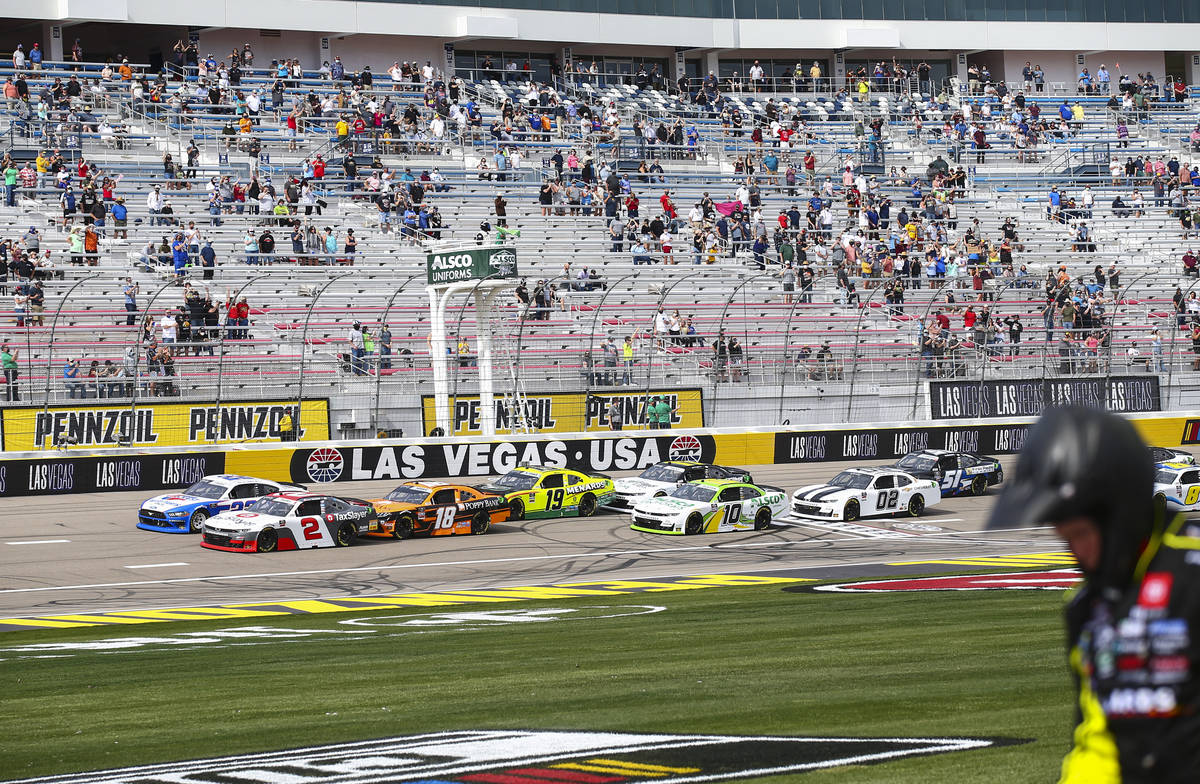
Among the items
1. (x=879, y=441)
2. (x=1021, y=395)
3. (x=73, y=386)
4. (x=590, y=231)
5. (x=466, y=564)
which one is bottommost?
(x=466, y=564)

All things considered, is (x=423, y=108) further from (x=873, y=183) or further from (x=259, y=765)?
(x=259, y=765)

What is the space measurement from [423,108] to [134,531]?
2657 cm

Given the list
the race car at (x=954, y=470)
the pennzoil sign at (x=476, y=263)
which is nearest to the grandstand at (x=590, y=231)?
the pennzoil sign at (x=476, y=263)

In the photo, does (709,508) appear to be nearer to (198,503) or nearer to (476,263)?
(476,263)

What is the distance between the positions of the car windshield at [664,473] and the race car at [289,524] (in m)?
7.10

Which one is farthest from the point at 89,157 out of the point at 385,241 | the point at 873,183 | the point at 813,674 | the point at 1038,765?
the point at 1038,765

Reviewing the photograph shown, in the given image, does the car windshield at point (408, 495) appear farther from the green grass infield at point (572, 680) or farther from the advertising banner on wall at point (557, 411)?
the green grass infield at point (572, 680)

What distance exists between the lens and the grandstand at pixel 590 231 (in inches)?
1403

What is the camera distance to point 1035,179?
56.4 m

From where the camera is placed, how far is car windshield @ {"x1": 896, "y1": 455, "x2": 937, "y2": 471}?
34250mm

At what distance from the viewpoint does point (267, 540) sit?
27219mm

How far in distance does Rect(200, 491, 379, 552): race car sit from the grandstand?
245 inches

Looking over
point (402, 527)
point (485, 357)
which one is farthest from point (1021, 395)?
point (402, 527)

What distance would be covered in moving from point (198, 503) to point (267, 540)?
260cm
